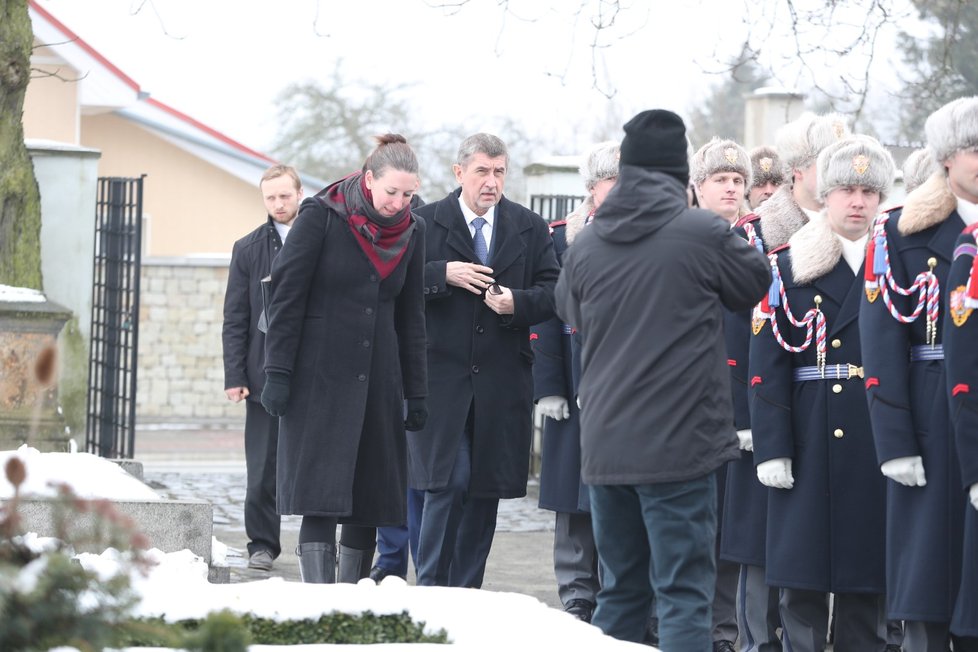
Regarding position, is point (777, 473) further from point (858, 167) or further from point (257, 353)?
point (257, 353)

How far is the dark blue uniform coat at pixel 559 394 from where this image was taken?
7770 mm

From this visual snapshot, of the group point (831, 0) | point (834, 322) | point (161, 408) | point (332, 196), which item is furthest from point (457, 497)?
point (161, 408)

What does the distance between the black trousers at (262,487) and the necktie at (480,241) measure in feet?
6.07

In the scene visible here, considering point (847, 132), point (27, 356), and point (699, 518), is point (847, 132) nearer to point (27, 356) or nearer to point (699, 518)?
point (699, 518)

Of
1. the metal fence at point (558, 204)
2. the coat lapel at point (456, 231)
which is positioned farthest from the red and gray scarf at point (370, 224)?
the metal fence at point (558, 204)

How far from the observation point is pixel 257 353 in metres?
8.85

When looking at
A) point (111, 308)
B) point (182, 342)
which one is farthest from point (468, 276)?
point (182, 342)

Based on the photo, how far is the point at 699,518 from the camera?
511 cm

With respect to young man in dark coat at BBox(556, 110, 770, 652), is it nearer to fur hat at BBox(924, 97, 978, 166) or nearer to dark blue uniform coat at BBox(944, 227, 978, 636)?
dark blue uniform coat at BBox(944, 227, 978, 636)

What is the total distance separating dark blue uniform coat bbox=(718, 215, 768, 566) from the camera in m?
6.64

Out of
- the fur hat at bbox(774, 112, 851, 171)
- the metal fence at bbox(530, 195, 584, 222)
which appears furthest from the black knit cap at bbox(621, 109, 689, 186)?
the metal fence at bbox(530, 195, 584, 222)

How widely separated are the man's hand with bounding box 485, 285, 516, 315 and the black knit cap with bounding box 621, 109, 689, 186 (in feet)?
6.91

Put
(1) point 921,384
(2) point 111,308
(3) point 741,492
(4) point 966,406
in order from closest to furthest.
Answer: (4) point 966,406, (1) point 921,384, (3) point 741,492, (2) point 111,308

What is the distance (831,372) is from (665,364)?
4.66ft
